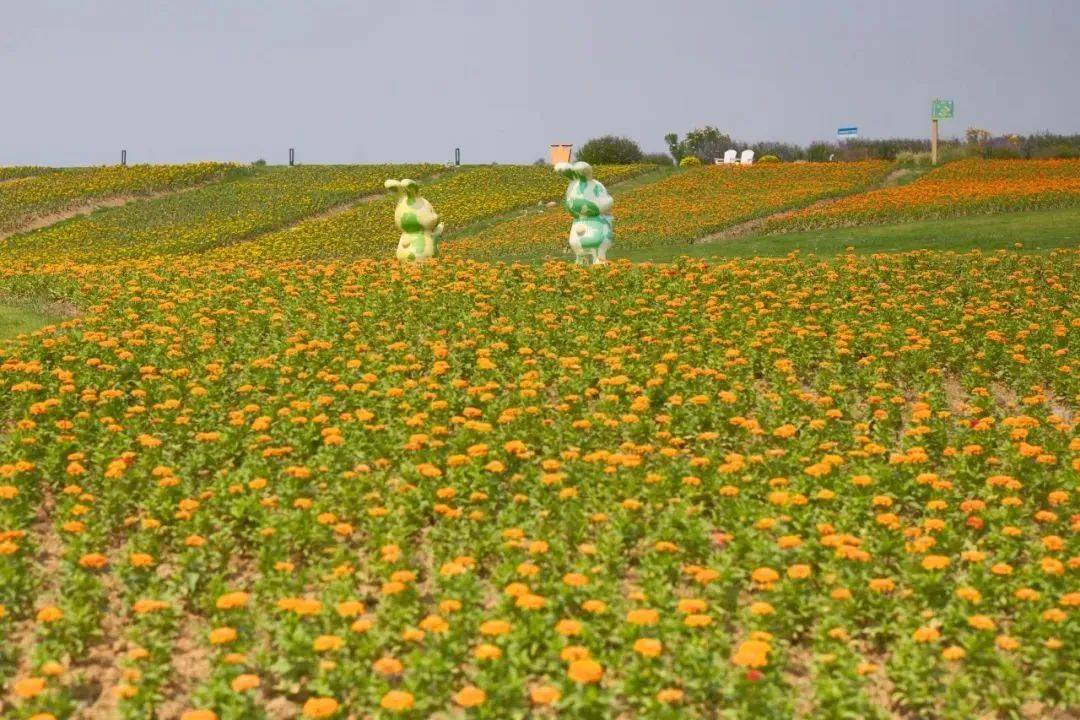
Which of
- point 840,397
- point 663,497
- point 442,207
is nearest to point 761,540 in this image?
point 663,497

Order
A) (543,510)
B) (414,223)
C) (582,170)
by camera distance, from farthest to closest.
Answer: (414,223) < (582,170) < (543,510)

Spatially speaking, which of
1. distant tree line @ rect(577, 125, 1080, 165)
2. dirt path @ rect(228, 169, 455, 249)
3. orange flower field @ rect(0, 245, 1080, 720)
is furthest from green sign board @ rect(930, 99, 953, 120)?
orange flower field @ rect(0, 245, 1080, 720)

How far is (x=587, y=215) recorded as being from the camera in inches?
811

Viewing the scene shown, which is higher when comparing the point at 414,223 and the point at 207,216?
the point at 207,216

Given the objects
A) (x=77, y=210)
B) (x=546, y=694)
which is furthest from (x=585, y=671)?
(x=77, y=210)

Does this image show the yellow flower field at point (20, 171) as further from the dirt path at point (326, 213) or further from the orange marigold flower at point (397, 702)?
the orange marigold flower at point (397, 702)

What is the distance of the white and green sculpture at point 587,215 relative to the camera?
20.4 metres

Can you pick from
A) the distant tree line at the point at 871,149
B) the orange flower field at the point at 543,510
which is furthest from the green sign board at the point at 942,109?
the orange flower field at the point at 543,510

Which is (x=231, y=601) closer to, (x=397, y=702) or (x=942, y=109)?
(x=397, y=702)

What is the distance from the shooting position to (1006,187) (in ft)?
119

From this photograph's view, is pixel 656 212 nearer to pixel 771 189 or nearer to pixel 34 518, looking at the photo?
pixel 771 189

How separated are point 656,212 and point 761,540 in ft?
98.2

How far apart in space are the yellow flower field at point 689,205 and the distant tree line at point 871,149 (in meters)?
5.24

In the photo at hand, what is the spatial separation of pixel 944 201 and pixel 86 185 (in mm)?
34071
